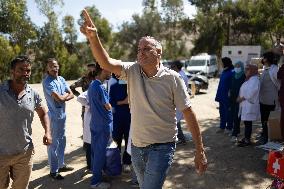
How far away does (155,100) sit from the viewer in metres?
3.36

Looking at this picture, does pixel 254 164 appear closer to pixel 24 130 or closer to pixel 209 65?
pixel 24 130

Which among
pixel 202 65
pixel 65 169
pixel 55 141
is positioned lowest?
pixel 65 169

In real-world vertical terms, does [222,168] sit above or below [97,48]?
below

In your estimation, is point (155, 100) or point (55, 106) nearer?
point (155, 100)

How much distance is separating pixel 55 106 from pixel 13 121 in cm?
205

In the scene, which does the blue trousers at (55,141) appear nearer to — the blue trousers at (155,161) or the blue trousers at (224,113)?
the blue trousers at (155,161)

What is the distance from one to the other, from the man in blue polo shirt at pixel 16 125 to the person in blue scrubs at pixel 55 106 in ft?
5.67

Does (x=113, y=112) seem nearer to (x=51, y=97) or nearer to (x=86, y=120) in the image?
(x=86, y=120)

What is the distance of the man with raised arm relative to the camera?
3.37m

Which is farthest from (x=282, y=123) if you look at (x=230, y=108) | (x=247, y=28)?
(x=247, y=28)

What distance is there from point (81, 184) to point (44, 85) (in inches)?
63.0

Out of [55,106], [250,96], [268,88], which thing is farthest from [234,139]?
[55,106]

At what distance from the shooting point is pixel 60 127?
6117 mm

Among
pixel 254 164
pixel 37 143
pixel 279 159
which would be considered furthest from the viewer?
pixel 37 143
